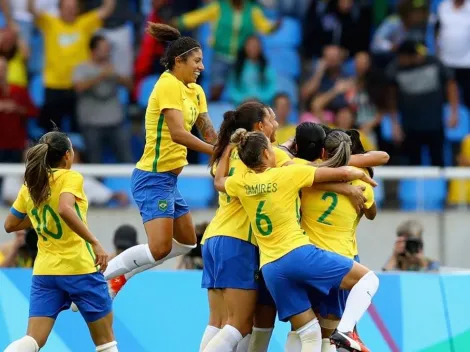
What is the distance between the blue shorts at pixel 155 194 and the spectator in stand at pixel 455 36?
22.9 feet

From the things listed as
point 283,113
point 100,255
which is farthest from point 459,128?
point 100,255

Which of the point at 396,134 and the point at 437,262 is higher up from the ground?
the point at 396,134

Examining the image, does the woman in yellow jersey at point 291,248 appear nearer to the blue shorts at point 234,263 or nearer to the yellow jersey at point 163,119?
the blue shorts at point 234,263

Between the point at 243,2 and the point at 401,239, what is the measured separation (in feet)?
16.7

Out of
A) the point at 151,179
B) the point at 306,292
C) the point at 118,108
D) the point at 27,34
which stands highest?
the point at 27,34

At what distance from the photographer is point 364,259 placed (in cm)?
1229

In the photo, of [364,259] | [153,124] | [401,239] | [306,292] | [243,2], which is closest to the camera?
[306,292]

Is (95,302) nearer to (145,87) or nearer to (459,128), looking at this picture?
(145,87)

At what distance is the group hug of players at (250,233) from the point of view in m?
8.13

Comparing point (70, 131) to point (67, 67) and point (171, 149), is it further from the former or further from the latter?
point (171, 149)

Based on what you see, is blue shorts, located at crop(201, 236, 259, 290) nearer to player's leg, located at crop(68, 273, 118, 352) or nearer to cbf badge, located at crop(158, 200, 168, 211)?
cbf badge, located at crop(158, 200, 168, 211)

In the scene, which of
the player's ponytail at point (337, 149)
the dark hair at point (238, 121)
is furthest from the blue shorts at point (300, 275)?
the dark hair at point (238, 121)

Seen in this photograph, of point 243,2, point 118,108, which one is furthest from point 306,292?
point 243,2

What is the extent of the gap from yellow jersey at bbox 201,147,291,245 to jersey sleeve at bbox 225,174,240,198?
12cm
